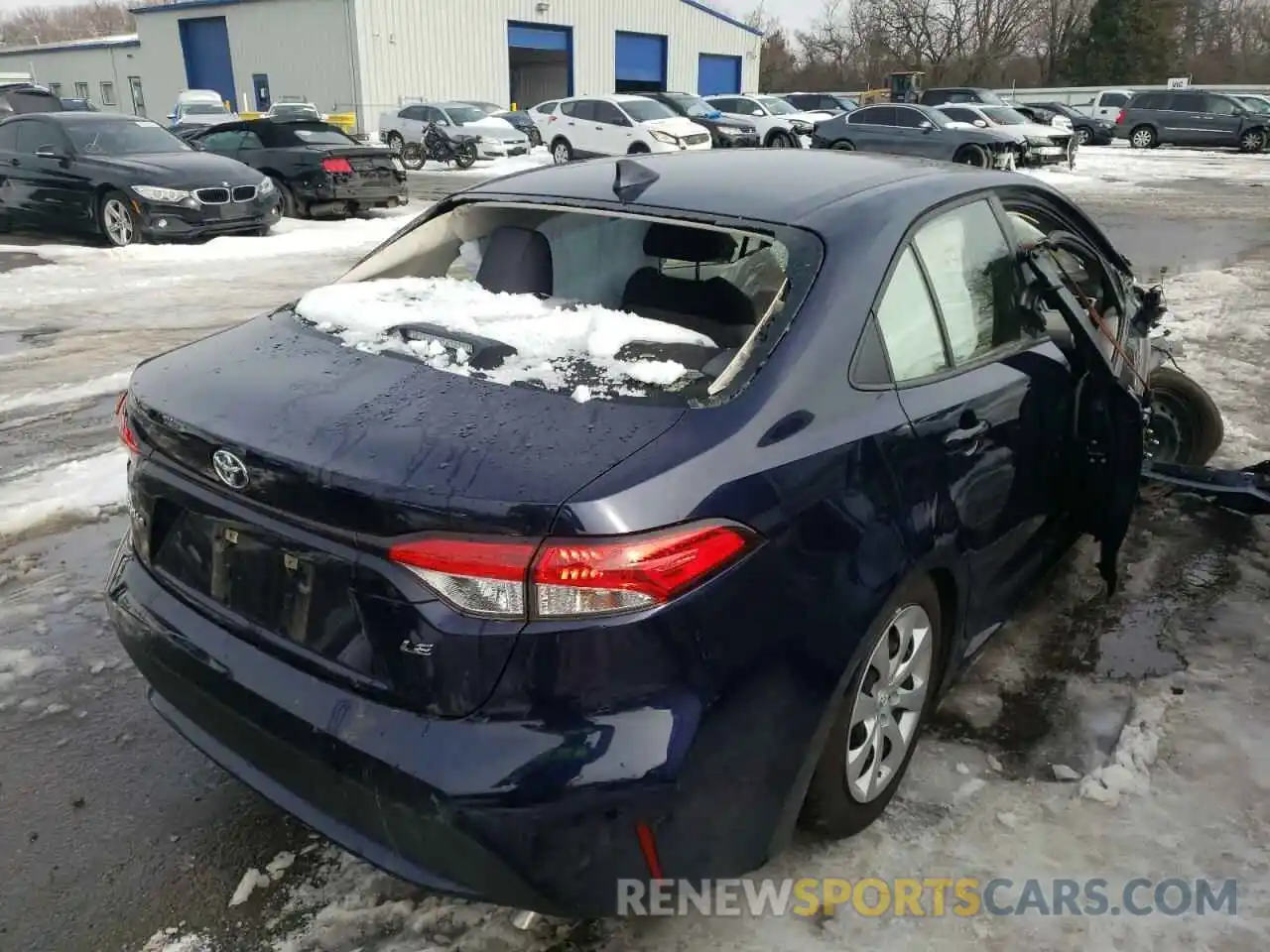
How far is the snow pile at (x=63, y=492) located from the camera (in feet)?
15.2

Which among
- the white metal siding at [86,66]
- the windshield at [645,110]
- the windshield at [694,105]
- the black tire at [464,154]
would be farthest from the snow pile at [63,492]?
the white metal siding at [86,66]

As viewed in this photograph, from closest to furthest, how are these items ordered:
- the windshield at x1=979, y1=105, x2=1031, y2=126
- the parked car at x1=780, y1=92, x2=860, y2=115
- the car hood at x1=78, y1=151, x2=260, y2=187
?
1. the car hood at x1=78, y1=151, x2=260, y2=187
2. the windshield at x1=979, y1=105, x2=1031, y2=126
3. the parked car at x1=780, y1=92, x2=860, y2=115

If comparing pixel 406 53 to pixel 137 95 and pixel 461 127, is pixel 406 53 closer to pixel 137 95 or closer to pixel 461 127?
pixel 461 127

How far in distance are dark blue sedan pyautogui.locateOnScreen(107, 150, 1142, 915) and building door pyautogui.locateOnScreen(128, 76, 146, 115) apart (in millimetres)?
52938

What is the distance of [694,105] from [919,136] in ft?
25.8

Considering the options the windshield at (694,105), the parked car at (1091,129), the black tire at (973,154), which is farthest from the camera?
the parked car at (1091,129)

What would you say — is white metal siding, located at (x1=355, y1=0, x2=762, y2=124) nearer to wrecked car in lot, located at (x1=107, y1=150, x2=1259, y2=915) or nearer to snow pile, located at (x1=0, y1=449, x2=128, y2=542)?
snow pile, located at (x1=0, y1=449, x2=128, y2=542)

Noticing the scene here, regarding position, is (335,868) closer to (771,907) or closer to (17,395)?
(771,907)

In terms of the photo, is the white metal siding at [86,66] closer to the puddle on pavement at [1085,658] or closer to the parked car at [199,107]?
the parked car at [199,107]

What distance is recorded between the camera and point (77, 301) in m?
9.55

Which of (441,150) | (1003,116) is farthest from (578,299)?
(1003,116)

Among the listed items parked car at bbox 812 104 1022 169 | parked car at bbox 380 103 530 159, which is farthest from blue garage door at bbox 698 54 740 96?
parked car at bbox 812 104 1022 169

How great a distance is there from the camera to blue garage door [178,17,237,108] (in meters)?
42.4

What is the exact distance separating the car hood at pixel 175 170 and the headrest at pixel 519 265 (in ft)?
34.8
